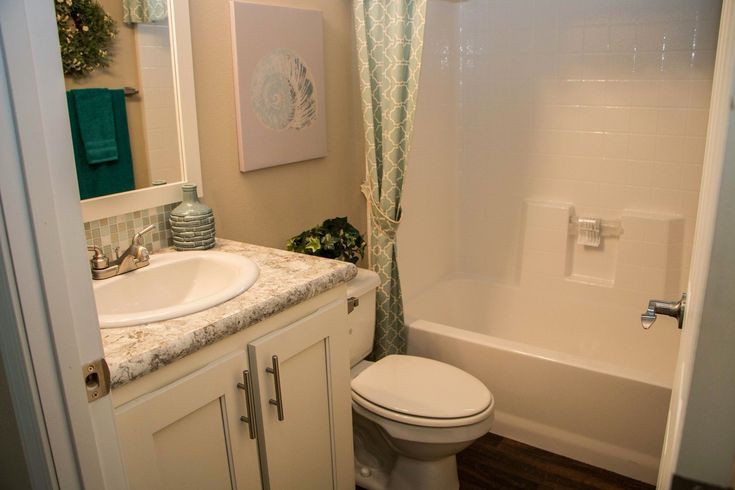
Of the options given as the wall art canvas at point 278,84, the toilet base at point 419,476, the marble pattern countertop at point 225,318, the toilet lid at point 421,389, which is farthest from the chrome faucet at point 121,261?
the toilet base at point 419,476

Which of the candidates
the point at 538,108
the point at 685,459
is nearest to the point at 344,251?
the point at 538,108

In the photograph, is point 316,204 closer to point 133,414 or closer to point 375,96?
point 375,96

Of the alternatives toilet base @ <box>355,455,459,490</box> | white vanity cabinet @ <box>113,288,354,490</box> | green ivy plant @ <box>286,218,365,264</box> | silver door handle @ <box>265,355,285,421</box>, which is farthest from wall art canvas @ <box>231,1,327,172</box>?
toilet base @ <box>355,455,459,490</box>

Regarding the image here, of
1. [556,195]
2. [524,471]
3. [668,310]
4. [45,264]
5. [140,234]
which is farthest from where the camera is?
[556,195]

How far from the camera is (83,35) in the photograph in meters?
1.56

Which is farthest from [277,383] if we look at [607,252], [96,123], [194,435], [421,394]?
[607,252]

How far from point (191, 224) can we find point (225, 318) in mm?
564

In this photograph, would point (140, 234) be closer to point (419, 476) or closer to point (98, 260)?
point (98, 260)

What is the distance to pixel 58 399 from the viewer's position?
0.83 m

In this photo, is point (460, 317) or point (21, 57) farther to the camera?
point (460, 317)

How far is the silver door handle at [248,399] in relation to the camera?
140 cm

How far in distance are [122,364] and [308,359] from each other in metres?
0.56

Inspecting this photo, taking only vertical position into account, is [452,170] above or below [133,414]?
above

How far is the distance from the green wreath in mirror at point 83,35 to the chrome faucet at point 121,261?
17.4 inches
